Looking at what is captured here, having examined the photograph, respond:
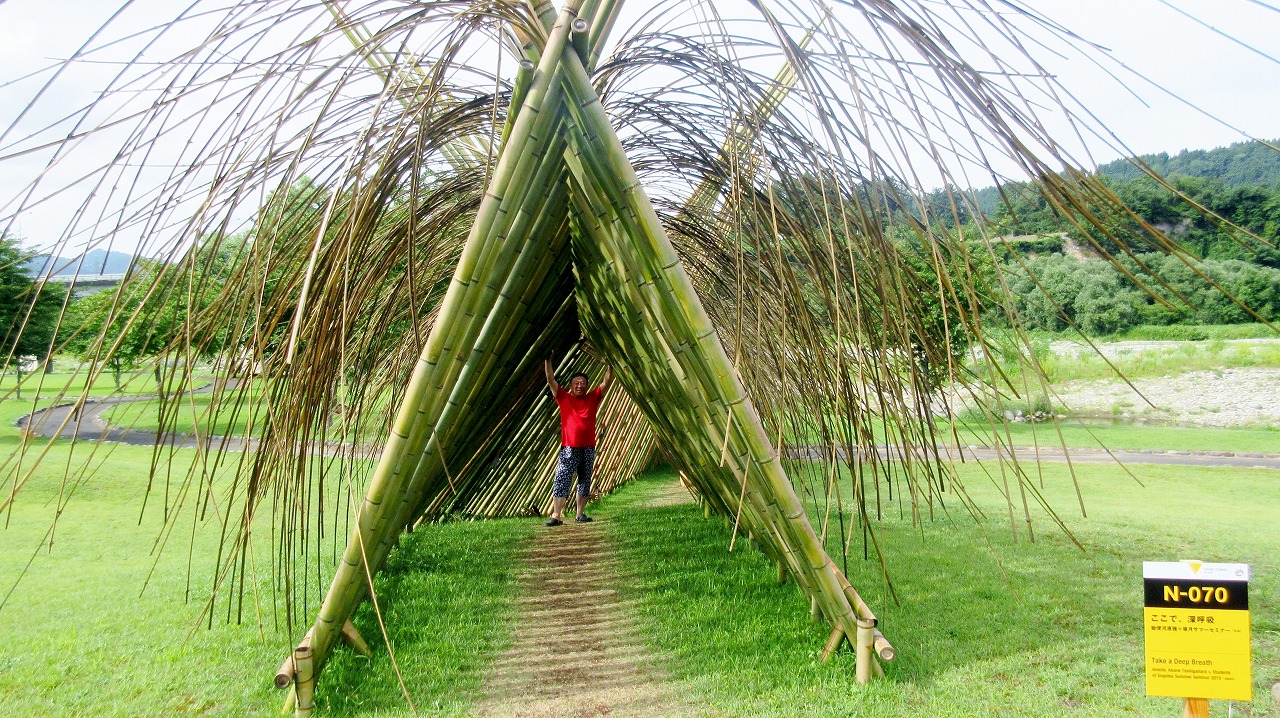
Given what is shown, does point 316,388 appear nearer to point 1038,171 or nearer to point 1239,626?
point 1038,171

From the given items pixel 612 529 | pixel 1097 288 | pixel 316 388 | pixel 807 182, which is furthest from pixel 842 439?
pixel 1097 288

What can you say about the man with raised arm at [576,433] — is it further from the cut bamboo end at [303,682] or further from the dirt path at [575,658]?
the cut bamboo end at [303,682]

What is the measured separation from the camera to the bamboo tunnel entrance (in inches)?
76.2

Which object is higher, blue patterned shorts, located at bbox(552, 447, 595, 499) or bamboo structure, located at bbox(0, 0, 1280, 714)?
bamboo structure, located at bbox(0, 0, 1280, 714)

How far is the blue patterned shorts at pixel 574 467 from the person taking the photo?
4574 millimetres

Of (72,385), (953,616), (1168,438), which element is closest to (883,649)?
(953,616)

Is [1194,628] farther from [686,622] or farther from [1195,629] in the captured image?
[686,622]

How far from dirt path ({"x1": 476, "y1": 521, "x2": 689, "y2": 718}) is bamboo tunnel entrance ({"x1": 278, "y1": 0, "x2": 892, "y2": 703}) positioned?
0.61m

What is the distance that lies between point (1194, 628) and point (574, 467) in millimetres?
3213

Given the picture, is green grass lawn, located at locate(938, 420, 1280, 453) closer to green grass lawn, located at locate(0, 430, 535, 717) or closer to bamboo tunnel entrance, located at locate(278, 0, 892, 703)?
green grass lawn, located at locate(0, 430, 535, 717)

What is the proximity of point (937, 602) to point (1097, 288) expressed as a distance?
60.3ft

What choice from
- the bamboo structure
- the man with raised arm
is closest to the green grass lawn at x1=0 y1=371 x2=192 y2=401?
the bamboo structure

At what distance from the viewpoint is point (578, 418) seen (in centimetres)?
443

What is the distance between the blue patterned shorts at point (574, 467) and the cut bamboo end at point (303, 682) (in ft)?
7.52
